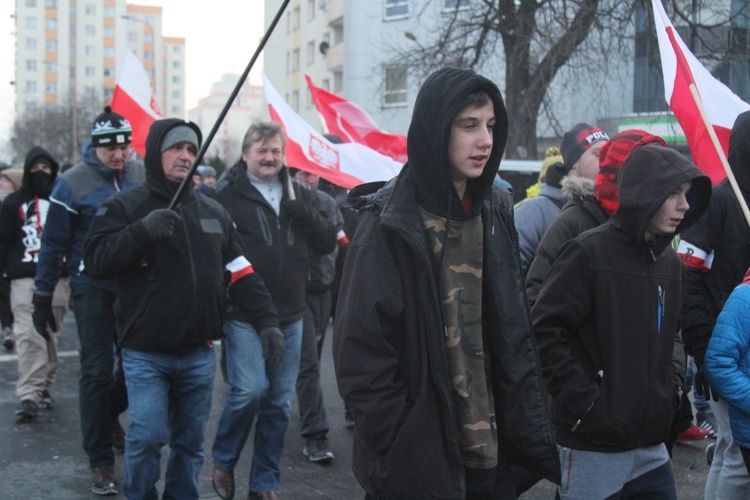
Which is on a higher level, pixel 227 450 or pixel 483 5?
pixel 483 5

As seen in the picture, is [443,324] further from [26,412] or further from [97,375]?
[26,412]

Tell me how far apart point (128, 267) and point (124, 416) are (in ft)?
10.1

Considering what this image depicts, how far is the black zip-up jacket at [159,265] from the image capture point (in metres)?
4.38

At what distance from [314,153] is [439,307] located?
14.8 ft

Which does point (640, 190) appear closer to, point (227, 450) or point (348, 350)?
point (348, 350)

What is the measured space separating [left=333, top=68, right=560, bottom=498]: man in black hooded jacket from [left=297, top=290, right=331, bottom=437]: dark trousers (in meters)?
3.34

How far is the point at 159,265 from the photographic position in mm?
4438

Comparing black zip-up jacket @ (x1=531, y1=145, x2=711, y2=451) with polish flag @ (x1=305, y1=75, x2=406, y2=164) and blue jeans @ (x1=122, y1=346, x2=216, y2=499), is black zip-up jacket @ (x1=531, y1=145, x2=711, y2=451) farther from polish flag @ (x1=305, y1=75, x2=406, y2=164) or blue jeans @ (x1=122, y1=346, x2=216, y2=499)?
polish flag @ (x1=305, y1=75, x2=406, y2=164)

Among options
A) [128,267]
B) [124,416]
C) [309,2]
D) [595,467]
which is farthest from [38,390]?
[309,2]

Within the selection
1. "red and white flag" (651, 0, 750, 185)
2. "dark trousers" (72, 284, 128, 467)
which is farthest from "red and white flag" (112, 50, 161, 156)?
"red and white flag" (651, 0, 750, 185)

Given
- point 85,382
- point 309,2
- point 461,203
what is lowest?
point 85,382

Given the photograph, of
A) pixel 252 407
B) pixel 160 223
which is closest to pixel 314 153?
pixel 252 407

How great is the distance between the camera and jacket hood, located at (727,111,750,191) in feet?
14.1

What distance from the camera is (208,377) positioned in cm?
464
